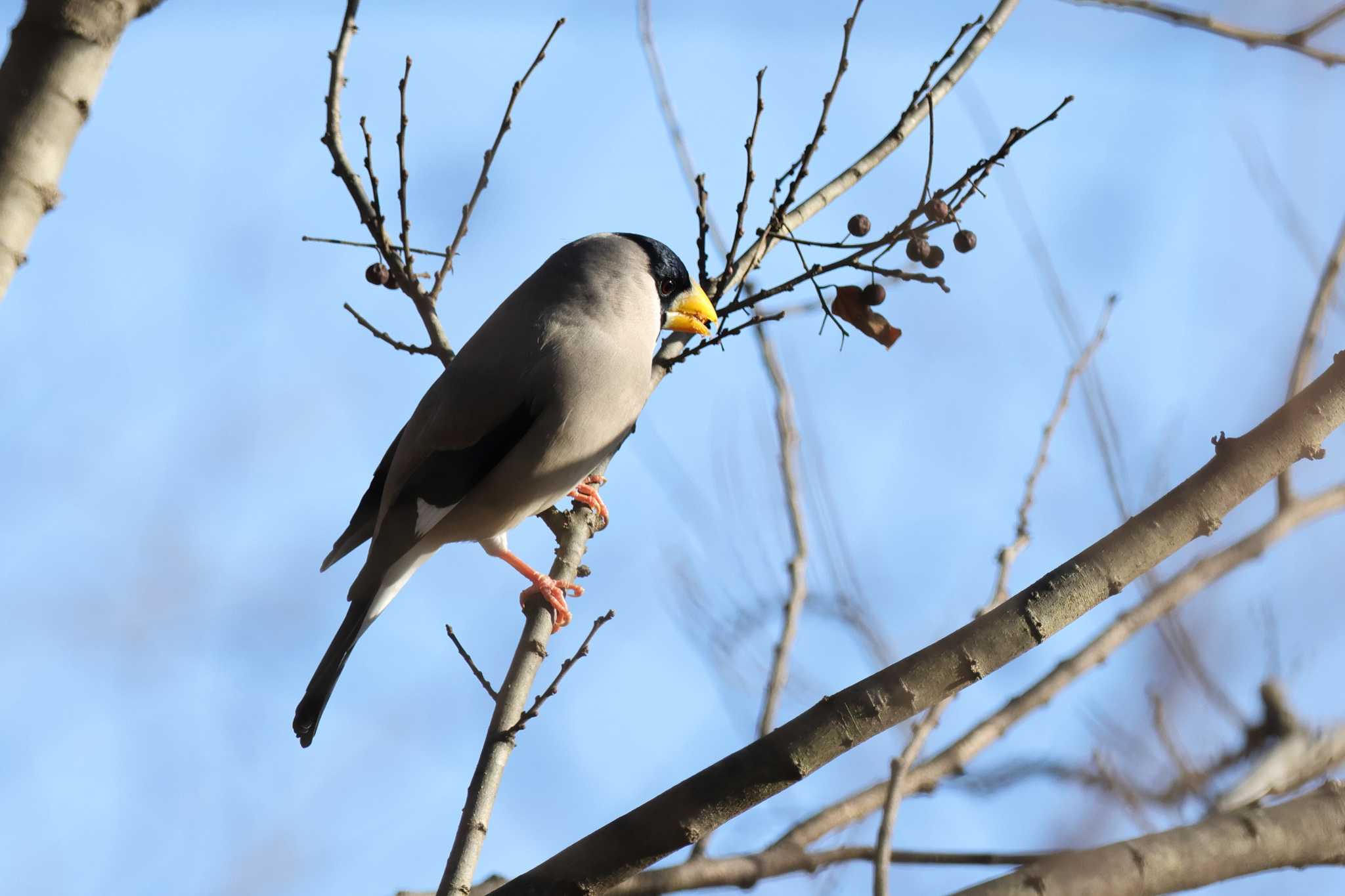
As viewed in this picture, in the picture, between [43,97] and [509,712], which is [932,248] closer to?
[509,712]

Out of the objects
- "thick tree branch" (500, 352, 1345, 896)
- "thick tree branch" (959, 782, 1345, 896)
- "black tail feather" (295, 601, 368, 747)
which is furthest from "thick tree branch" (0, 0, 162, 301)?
"black tail feather" (295, 601, 368, 747)

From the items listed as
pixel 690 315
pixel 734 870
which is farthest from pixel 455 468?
pixel 734 870

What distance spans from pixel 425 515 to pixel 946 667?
234cm

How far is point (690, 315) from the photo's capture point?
464 centimetres

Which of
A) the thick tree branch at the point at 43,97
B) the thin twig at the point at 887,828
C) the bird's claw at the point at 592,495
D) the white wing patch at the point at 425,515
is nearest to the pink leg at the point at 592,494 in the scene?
the bird's claw at the point at 592,495

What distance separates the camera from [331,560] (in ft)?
14.3

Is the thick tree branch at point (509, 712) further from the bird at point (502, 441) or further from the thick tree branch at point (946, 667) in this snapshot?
the thick tree branch at point (946, 667)

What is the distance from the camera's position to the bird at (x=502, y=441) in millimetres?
4094

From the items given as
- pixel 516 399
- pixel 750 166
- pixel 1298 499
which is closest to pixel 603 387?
pixel 516 399

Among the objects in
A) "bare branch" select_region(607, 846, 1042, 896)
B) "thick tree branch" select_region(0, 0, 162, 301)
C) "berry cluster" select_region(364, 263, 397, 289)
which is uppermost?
"berry cluster" select_region(364, 263, 397, 289)

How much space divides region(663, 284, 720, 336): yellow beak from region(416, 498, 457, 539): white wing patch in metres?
1.13

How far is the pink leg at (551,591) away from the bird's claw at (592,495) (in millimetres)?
299

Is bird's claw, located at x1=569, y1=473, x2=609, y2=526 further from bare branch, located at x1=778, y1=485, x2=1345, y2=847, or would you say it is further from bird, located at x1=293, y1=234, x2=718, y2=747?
bare branch, located at x1=778, y1=485, x2=1345, y2=847

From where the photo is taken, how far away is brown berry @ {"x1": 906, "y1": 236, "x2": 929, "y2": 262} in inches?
146
